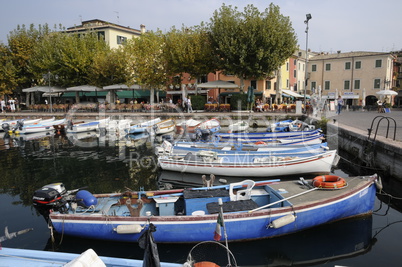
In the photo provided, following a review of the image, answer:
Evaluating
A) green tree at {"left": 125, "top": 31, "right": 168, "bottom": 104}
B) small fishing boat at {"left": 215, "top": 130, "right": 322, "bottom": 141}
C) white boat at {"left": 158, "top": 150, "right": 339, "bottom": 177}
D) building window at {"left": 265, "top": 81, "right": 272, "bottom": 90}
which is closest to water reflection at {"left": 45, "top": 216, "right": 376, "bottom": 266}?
white boat at {"left": 158, "top": 150, "right": 339, "bottom": 177}

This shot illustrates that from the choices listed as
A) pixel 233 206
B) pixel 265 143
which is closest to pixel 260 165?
pixel 265 143

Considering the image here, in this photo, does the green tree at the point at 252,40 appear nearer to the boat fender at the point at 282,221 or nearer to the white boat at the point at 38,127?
the white boat at the point at 38,127

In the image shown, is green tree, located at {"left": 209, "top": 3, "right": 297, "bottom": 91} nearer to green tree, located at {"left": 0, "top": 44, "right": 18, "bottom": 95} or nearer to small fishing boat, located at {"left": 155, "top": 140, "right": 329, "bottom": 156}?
small fishing boat, located at {"left": 155, "top": 140, "right": 329, "bottom": 156}

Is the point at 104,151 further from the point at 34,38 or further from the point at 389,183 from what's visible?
the point at 34,38

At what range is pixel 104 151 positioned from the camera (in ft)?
66.6

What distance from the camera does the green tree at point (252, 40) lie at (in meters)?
28.4

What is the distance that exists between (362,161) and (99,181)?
13757mm

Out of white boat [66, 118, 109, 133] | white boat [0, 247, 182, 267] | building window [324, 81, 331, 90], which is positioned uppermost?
building window [324, 81, 331, 90]

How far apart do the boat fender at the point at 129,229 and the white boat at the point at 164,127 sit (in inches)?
762

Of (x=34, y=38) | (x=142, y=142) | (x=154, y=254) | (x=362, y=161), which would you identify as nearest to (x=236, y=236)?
(x=154, y=254)

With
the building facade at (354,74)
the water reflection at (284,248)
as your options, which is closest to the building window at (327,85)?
the building facade at (354,74)

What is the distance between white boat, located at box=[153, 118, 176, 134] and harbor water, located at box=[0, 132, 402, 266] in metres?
5.10

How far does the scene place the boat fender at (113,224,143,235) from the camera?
23.1 ft

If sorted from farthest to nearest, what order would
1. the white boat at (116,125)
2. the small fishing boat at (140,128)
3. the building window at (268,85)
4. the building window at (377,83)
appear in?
the building window at (377,83)
the building window at (268,85)
the white boat at (116,125)
the small fishing boat at (140,128)
